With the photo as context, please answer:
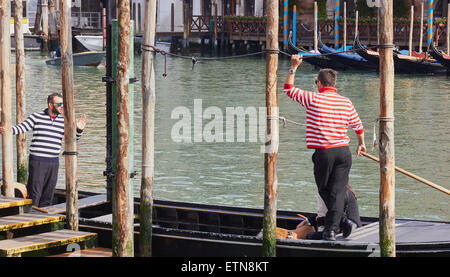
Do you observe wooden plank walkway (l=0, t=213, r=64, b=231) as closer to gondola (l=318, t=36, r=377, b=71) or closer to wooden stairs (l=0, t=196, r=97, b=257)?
wooden stairs (l=0, t=196, r=97, b=257)

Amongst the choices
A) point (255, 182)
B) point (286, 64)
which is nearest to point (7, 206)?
point (255, 182)

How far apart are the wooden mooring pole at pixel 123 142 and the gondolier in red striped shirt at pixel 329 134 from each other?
0.87m

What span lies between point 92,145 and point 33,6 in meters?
24.4

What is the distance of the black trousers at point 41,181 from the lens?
5.64m

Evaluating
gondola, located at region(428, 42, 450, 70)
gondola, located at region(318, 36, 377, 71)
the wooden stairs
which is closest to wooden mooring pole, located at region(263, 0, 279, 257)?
the wooden stairs

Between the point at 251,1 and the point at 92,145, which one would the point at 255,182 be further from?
the point at 251,1

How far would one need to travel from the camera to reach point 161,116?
13.2 meters

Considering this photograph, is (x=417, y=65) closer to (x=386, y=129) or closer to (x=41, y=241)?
(x=386, y=129)

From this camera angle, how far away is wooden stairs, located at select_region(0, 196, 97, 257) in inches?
181

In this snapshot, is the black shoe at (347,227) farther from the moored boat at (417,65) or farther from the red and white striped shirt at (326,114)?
the moored boat at (417,65)

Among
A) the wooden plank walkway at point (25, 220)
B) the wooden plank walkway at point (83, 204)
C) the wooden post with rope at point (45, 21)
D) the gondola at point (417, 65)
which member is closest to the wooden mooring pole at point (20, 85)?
the wooden plank walkway at point (83, 204)

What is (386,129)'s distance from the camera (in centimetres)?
443

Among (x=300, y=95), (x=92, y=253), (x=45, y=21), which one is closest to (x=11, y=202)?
(x=92, y=253)

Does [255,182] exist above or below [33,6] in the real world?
below
